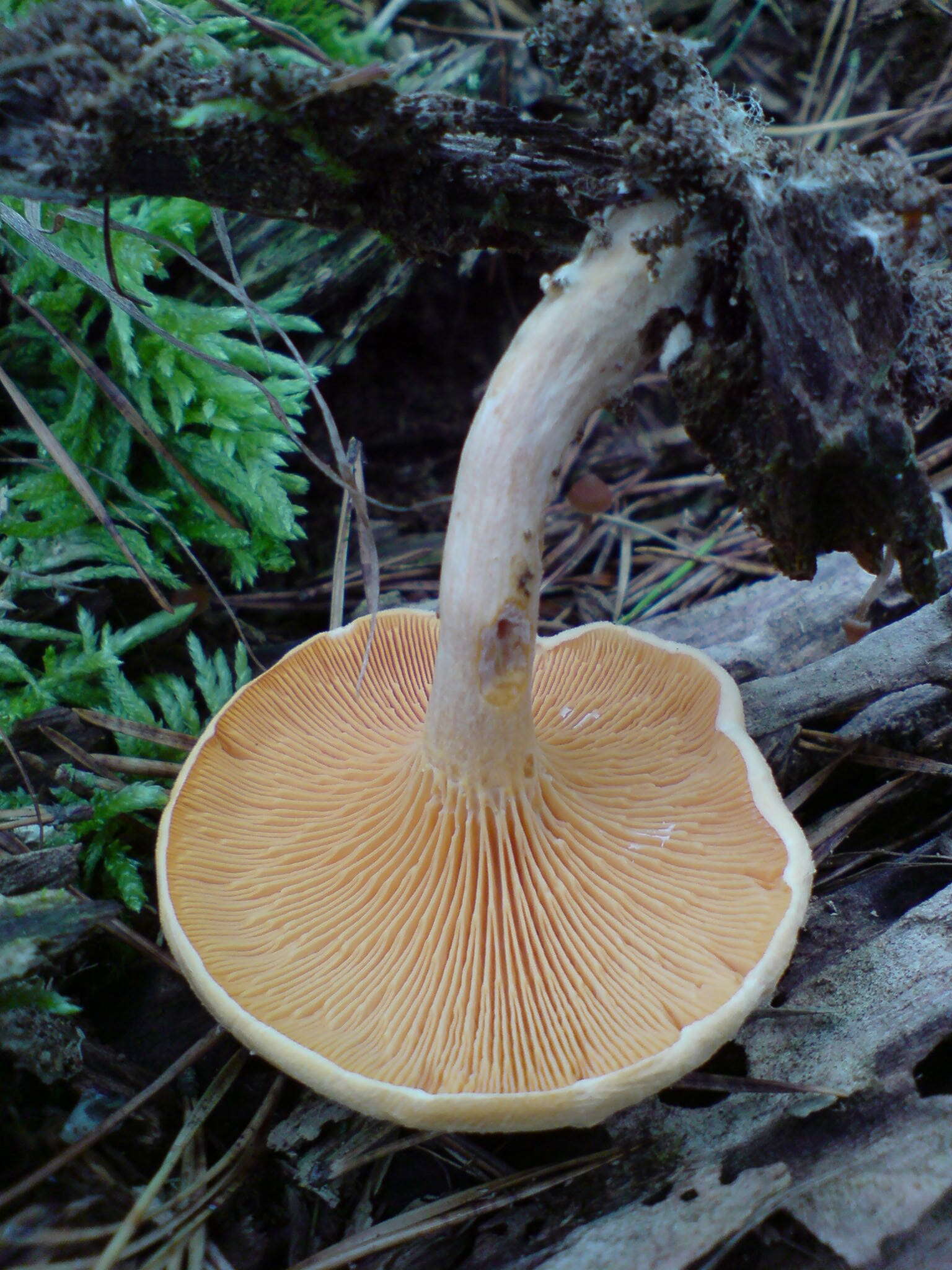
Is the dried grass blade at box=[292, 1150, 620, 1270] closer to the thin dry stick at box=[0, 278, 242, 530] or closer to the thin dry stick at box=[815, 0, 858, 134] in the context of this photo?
the thin dry stick at box=[0, 278, 242, 530]

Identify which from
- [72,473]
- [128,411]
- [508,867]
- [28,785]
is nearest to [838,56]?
[128,411]

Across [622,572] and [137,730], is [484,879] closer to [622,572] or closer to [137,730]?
[137,730]

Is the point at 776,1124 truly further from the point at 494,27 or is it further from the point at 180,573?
the point at 494,27

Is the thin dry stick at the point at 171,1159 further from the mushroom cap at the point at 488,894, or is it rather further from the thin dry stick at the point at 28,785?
the thin dry stick at the point at 28,785

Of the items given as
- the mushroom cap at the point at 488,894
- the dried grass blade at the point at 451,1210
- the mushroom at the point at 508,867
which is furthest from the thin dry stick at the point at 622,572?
the dried grass blade at the point at 451,1210

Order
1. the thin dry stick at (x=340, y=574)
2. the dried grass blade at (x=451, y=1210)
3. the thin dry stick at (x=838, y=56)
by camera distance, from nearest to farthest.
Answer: the dried grass blade at (x=451, y=1210), the thin dry stick at (x=340, y=574), the thin dry stick at (x=838, y=56)

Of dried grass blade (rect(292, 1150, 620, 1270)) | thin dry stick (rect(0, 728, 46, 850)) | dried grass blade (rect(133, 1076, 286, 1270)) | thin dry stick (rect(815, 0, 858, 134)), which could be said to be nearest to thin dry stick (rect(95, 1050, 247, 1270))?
dried grass blade (rect(133, 1076, 286, 1270))

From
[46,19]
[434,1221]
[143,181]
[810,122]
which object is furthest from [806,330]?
[810,122]

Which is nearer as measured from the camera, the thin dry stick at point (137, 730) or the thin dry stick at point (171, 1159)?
the thin dry stick at point (171, 1159)
